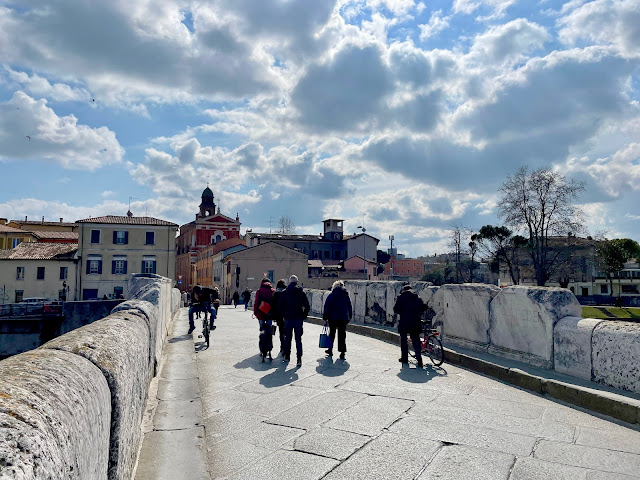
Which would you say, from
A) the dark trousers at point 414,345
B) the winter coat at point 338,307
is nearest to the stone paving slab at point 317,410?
the dark trousers at point 414,345

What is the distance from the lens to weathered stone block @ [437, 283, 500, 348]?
10.8 metres

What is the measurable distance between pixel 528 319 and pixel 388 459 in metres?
5.55

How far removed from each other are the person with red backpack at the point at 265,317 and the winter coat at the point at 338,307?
3.81 ft

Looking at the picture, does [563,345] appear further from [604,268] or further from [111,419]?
[604,268]

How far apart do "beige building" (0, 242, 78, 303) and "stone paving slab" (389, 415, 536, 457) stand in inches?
2042

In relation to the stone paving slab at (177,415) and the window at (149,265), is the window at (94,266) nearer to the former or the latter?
the window at (149,265)

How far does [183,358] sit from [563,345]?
7.14m

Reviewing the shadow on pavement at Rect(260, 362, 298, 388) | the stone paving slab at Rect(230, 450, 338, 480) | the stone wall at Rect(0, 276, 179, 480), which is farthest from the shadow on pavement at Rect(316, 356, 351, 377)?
the stone wall at Rect(0, 276, 179, 480)

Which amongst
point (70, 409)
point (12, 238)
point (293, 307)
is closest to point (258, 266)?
point (12, 238)

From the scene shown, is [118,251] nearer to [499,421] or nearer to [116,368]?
[499,421]

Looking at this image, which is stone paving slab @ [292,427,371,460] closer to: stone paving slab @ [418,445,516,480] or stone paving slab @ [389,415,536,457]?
stone paving slab @ [389,415,536,457]

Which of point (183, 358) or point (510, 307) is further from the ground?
point (510, 307)

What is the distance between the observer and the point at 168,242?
181 feet

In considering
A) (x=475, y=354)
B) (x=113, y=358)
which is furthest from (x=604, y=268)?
(x=113, y=358)
